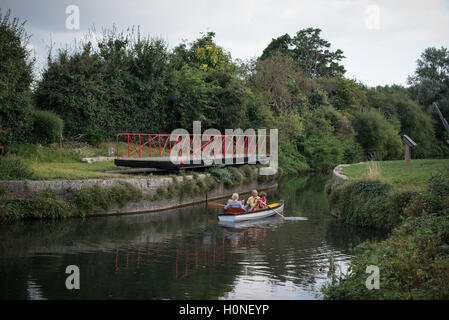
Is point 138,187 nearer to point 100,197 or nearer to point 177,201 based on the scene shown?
point 100,197

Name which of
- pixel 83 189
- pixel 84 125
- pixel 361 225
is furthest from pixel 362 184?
pixel 84 125

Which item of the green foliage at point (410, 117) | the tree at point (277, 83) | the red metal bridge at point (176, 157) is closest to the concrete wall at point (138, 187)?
the red metal bridge at point (176, 157)

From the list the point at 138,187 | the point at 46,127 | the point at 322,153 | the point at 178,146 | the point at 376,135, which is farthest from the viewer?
the point at 376,135

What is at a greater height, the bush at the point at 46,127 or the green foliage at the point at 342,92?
the green foliage at the point at 342,92

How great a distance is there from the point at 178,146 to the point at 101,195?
619 cm

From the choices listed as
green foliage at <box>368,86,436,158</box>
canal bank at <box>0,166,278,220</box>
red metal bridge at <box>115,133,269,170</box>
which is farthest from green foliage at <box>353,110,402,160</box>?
canal bank at <box>0,166,278,220</box>

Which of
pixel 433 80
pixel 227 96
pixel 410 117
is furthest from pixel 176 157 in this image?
pixel 433 80

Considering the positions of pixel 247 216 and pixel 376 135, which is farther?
pixel 376 135

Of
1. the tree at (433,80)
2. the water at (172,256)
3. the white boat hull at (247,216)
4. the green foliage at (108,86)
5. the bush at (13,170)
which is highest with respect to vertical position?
the tree at (433,80)

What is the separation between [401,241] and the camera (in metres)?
10.3

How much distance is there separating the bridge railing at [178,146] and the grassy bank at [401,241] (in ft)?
29.4

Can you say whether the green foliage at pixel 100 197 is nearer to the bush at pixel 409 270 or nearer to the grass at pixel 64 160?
the grass at pixel 64 160

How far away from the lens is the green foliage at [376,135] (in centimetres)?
5206
